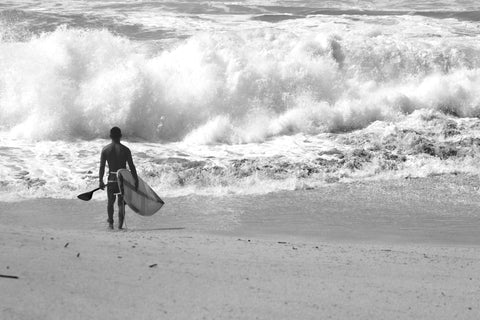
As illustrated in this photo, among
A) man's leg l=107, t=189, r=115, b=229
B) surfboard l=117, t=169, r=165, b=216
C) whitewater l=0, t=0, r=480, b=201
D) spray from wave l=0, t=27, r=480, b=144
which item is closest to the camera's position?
man's leg l=107, t=189, r=115, b=229

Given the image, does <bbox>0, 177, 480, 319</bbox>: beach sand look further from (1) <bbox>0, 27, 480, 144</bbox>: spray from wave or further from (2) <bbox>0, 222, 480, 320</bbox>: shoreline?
(1) <bbox>0, 27, 480, 144</bbox>: spray from wave

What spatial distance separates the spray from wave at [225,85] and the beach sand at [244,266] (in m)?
5.01

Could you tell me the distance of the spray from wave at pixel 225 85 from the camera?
1331 centimetres

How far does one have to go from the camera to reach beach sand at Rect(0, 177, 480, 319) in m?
4.51

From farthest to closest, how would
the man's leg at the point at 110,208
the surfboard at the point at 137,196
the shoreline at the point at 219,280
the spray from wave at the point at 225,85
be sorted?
1. the spray from wave at the point at 225,85
2. the surfboard at the point at 137,196
3. the man's leg at the point at 110,208
4. the shoreline at the point at 219,280

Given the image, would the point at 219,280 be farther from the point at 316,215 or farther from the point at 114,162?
the point at 316,215

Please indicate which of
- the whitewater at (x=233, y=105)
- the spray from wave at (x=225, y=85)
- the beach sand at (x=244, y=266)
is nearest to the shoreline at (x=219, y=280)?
the beach sand at (x=244, y=266)

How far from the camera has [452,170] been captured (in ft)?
35.1

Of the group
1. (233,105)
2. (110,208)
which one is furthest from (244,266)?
(233,105)

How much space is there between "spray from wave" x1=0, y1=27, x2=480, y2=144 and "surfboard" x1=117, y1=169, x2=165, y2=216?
16.4ft

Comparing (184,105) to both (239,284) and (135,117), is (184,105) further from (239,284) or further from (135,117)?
(239,284)

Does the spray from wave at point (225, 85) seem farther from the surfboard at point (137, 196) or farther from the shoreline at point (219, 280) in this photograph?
the shoreline at point (219, 280)

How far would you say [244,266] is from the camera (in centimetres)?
542

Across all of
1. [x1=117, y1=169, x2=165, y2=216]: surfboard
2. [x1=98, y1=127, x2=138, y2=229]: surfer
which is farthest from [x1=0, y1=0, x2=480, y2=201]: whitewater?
[x1=98, y1=127, x2=138, y2=229]: surfer
